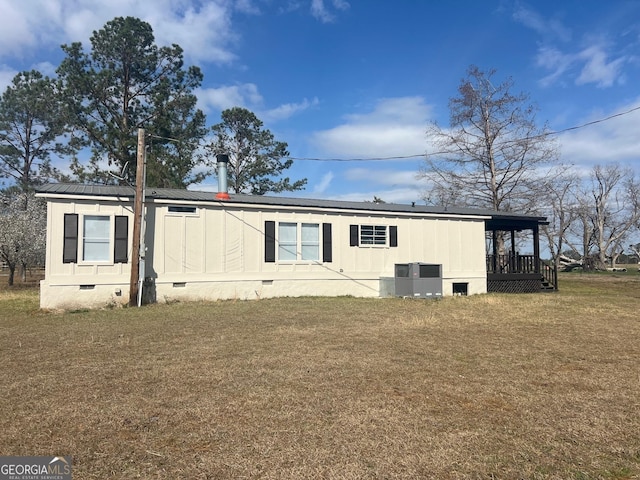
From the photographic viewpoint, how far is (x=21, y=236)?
745 inches

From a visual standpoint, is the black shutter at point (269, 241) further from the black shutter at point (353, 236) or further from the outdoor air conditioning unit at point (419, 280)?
the outdoor air conditioning unit at point (419, 280)

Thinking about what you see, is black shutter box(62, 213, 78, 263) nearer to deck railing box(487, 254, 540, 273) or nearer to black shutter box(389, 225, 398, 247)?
black shutter box(389, 225, 398, 247)

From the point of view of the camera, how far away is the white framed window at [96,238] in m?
11.2

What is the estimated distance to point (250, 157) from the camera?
28250mm

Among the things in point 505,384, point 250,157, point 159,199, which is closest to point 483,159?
point 250,157

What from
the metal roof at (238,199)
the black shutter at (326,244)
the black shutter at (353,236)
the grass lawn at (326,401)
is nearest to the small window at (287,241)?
the metal roof at (238,199)

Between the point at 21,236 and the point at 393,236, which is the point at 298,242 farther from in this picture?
the point at 21,236

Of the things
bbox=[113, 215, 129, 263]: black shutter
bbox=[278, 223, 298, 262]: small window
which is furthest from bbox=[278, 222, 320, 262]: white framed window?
bbox=[113, 215, 129, 263]: black shutter

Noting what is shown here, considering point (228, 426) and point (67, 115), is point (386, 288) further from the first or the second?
point (67, 115)

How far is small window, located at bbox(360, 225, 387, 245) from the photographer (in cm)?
1435

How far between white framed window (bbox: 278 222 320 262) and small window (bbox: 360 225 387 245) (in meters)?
1.57

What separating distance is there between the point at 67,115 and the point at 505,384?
23648 mm

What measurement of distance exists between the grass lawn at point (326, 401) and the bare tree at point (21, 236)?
13.4 meters

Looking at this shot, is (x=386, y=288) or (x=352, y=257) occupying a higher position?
(x=352, y=257)
